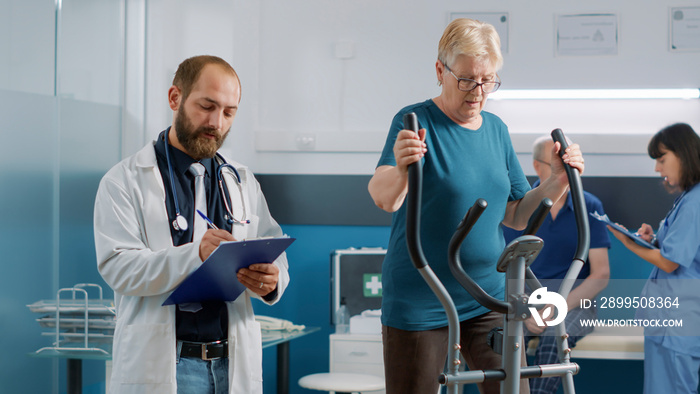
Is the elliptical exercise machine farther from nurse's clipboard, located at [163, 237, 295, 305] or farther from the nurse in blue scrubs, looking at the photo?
the nurse in blue scrubs

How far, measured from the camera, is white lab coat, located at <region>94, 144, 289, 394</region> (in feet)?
4.75

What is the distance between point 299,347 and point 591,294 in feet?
5.27

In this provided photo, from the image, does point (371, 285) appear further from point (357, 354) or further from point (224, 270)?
point (224, 270)

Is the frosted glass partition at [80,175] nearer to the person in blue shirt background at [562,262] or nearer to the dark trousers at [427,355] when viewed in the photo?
the dark trousers at [427,355]

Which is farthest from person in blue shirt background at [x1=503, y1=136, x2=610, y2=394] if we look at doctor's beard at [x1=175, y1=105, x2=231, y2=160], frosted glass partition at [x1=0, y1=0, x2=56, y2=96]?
frosted glass partition at [x1=0, y1=0, x2=56, y2=96]

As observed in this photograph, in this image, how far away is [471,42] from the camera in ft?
4.84

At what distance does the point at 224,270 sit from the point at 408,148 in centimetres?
49

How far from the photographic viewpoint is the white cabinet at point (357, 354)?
3260 millimetres

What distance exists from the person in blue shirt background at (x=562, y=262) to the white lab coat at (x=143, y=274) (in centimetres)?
185

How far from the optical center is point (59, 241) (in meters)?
2.78

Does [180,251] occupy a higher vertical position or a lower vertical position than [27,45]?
lower

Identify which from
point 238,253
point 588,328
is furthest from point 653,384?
point 238,253

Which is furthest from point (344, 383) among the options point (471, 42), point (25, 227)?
point (471, 42)

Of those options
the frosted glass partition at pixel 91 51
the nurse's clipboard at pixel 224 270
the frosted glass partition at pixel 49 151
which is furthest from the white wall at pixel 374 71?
→ the nurse's clipboard at pixel 224 270
